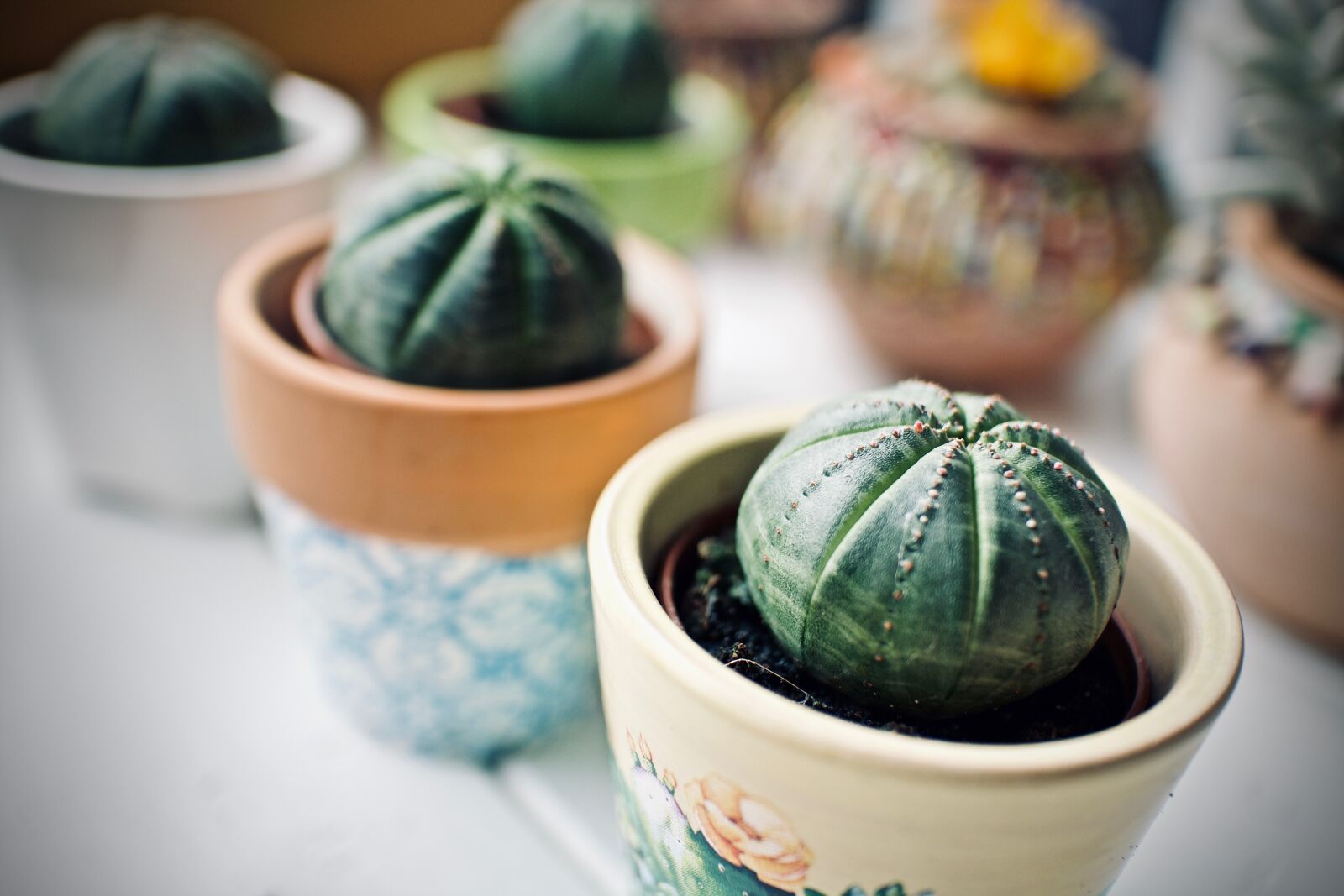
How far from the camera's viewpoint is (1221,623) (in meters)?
0.39

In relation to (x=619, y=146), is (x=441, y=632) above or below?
below

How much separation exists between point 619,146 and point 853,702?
56 cm

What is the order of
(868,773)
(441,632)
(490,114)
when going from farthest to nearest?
(490,114), (441,632), (868,773)

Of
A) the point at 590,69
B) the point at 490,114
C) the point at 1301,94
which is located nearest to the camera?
the point at 1301,94

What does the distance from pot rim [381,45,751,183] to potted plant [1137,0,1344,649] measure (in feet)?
1.27

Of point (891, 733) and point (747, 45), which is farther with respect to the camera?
point (747, 45)

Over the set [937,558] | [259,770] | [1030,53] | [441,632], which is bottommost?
[259,770]

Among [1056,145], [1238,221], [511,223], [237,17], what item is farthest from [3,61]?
[1238,221]

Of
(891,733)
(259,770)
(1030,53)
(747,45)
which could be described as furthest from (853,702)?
(747,45)

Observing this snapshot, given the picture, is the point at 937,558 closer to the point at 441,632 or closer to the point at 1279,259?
the point at 441,632

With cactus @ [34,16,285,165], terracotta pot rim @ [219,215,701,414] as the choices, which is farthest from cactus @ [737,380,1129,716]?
cactus @ [34,16,285,165]

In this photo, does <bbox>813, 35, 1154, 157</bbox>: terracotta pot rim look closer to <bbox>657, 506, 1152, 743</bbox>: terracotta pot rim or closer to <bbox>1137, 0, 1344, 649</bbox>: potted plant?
<bbox>1137, 0, 1344, 649</bbox>: potted plant

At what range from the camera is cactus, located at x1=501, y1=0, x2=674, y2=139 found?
2.61 ft

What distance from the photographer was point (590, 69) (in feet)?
2.61
